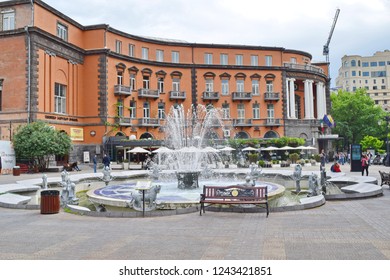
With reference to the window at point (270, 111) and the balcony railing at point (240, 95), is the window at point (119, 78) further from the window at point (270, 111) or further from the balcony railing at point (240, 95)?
the window at point (270, 111)

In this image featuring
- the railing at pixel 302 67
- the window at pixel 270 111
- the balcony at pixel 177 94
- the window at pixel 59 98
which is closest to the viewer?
the window at pixel 59 98

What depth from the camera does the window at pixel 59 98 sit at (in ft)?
131

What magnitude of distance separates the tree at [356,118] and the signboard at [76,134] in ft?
165

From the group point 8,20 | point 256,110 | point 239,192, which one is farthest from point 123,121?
point 239,192

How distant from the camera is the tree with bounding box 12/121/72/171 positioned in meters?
32.8

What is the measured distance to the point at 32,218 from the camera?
1220cm

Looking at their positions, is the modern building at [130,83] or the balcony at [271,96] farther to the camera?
the balcony at [271,96]

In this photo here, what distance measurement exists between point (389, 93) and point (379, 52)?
15.3 meters

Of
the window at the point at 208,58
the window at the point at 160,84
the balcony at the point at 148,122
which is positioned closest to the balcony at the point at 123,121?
the balcony at the point at 148,122

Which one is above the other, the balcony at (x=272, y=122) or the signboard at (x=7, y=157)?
the balcony at (x=272, y=122)

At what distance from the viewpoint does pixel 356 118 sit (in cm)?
7406

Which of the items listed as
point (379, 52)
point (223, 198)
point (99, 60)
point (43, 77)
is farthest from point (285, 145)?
point (379, 52)

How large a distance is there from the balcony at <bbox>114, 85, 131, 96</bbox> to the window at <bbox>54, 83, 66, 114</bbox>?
669 centimetres

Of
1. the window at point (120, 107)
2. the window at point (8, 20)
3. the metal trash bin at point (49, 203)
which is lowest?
the metal trash bin at point (49, 203)
